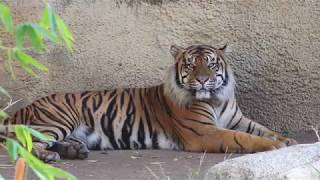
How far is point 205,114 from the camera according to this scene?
6215mm

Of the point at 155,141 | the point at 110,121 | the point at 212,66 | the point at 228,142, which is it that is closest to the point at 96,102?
the point at 110,121

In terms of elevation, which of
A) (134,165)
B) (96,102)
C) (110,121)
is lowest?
(134,165)

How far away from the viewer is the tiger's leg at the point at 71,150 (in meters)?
5.62

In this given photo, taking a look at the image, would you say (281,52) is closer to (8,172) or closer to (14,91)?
(14,91)

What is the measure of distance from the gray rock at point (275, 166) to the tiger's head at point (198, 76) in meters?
2.58

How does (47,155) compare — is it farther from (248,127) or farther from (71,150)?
(248,127)

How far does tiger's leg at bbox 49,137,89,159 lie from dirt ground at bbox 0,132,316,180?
0.22ft

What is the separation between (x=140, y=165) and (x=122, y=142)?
1.06 m

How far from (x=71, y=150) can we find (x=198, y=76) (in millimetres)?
1158

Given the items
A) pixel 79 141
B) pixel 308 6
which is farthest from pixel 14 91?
pixel 308 6

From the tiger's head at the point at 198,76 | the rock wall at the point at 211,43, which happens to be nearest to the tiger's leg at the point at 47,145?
the rock wall at the point at 211,43

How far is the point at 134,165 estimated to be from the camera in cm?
534

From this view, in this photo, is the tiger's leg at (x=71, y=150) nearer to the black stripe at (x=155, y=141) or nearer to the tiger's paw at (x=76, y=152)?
the tiger's paw at (x=76, y=152)

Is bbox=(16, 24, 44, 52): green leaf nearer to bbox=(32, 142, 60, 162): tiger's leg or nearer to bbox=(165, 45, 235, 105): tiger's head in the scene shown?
bbox=(32, 142, 60, 162): tiger's leg
